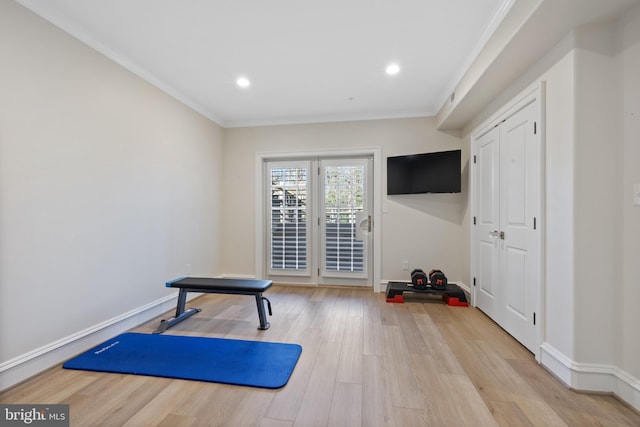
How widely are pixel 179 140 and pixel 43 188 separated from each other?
168 cm

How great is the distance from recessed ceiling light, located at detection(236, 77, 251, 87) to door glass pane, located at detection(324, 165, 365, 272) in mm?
1714

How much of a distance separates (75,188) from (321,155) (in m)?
2.99

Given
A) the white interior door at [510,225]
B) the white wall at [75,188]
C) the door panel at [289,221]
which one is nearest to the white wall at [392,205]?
the door panel at [289,221]

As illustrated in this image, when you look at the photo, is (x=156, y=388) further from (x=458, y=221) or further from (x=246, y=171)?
(x=458, y=221)

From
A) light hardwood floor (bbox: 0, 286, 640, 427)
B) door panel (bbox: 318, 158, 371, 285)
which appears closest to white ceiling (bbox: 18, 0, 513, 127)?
door panel (bbox: 318, 158, 371, 285)

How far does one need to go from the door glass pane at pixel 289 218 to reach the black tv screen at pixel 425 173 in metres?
1.41

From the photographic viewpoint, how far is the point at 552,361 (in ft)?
6.40

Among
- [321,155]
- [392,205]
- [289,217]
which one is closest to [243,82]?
[321,155]

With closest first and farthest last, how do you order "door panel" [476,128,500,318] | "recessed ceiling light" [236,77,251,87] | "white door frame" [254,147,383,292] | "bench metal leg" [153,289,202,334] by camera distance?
"bench metal leg" [153,289,202,334] → "door panel" [476,128,500,318] → "recessed ceiling light" [236,77,251,87] → "white door frame" [254,147,383,292]

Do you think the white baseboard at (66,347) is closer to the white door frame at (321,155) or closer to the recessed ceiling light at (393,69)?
the white door frame at (321,155)

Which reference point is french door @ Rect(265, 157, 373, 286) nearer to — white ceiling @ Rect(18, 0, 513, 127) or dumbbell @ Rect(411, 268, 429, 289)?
dumbbell @ Rect(411, 268, 429, 289)

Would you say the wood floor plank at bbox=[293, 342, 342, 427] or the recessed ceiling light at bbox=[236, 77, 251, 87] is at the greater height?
the recessed ceiling light at bbox=[236, 77, 251, 87]

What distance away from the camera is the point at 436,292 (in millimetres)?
3457

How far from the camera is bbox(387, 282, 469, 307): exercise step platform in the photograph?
3.43 meters
